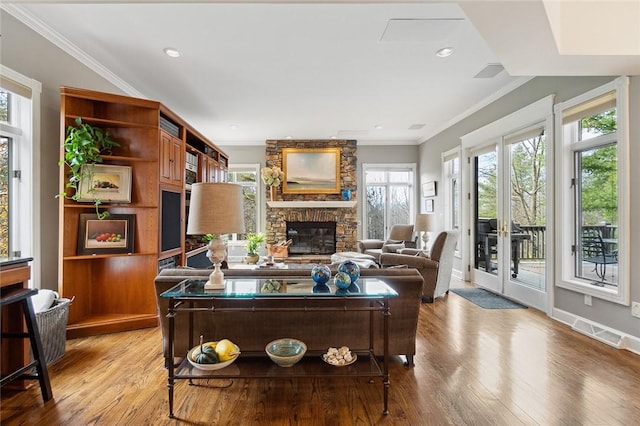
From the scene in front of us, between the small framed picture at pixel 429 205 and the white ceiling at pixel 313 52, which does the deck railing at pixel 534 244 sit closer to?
the white ceiling at pixel 313 52

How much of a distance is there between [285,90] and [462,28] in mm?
2390

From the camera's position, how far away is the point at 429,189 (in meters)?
7.14

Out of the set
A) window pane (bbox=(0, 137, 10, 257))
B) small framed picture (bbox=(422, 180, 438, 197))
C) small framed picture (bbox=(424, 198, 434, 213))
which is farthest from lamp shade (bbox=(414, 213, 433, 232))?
window pane (bbox=(0, 137, 10, 257))

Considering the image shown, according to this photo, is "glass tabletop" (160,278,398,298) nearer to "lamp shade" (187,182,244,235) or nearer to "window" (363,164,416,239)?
"lamp shade" (187,182,244,235)

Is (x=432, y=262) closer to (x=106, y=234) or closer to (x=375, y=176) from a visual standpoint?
(x=106, y=234)

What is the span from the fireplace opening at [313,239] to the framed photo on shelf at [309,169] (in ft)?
2.82

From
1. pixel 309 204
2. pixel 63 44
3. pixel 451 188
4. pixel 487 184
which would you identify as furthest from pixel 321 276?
pixel 309 204

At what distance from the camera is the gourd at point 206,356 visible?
1977 millimetres

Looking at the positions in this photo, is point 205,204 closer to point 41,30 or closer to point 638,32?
point 41,30

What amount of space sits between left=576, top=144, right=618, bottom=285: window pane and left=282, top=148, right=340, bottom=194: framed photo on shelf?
4752 millimetres

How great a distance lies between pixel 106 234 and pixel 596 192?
5003 mm

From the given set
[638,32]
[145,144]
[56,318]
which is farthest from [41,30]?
[638,32]

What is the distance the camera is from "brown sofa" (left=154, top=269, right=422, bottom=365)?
2.45 m

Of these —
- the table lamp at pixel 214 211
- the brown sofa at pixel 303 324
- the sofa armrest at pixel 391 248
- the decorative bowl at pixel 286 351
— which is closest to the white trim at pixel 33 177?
the brown sofa at pixel 303 324
